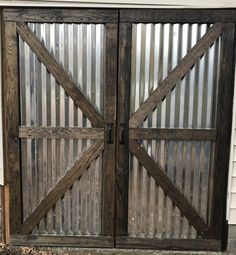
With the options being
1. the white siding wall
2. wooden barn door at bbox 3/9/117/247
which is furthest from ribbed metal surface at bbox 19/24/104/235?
the white siding wall

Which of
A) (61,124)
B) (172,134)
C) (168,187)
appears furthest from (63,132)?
(168,187)

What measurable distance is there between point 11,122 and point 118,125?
1076mm

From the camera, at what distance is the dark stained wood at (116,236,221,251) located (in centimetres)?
450

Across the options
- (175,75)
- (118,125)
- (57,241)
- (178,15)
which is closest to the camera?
(178,15)

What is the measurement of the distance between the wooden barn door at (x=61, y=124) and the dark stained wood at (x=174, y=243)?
0.82 ft

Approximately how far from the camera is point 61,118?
4355mm

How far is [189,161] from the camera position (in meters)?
4.39

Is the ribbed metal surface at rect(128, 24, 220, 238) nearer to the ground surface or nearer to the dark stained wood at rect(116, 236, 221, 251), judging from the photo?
the dark stained wood at rect(116, 236, 221, 251)

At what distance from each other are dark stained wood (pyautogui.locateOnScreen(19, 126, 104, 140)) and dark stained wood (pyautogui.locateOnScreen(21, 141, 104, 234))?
4.1 inches

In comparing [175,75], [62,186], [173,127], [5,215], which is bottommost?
[5,215]

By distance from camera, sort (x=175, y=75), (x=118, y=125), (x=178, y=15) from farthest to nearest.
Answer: (x=118, y=125)
(x=175, y=75)
(x=178, y=15)

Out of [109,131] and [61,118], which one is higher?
[61,118]

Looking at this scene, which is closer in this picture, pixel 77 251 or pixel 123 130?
pixel 123 130

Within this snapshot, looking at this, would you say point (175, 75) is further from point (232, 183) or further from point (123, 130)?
point (232, 183)
